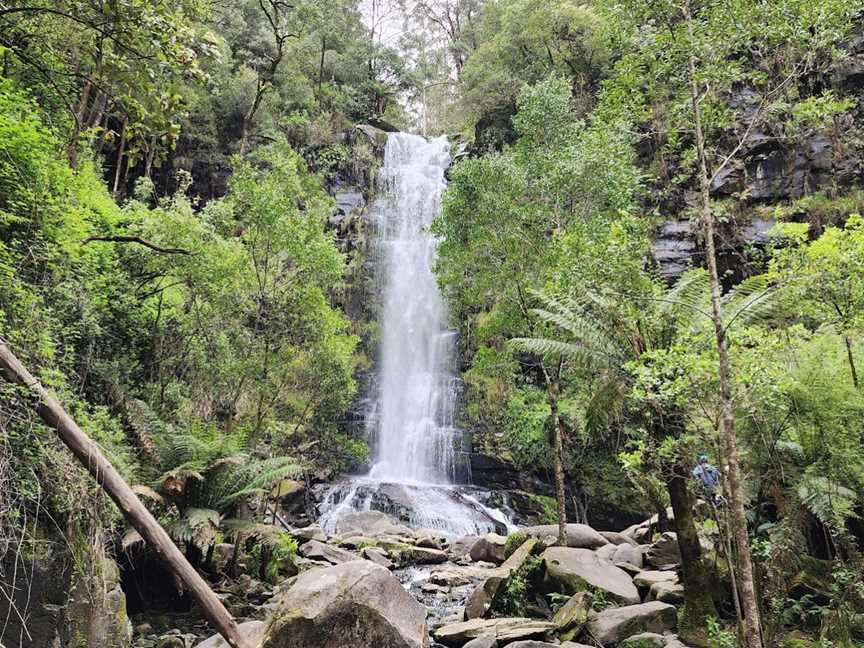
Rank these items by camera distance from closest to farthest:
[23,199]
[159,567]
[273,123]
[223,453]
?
[23,199] < [159,567] < [223,453] < [273,123]

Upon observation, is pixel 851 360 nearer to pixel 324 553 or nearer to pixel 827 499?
pixel 827 499

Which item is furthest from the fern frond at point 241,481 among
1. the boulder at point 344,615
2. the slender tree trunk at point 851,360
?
the slender tree trunk at point 851,360

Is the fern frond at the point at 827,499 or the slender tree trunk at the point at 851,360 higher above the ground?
the slender tree trunk at the point at 851,360

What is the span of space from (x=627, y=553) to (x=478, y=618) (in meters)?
2.98

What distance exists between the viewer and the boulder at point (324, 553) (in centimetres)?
1013

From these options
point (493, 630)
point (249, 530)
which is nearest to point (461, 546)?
point (493, 630)

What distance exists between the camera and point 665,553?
28.5 feet

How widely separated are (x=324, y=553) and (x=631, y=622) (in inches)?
232

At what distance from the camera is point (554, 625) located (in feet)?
21.8

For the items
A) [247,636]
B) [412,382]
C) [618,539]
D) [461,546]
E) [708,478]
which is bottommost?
[461,546]

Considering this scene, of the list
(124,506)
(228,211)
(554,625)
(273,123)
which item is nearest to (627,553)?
(554,625)

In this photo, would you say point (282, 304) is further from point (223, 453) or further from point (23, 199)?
point (23, 199)

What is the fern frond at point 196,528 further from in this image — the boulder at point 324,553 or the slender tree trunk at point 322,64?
the slender tree trunk at point 322,64

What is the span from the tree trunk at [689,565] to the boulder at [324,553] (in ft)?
19.4
